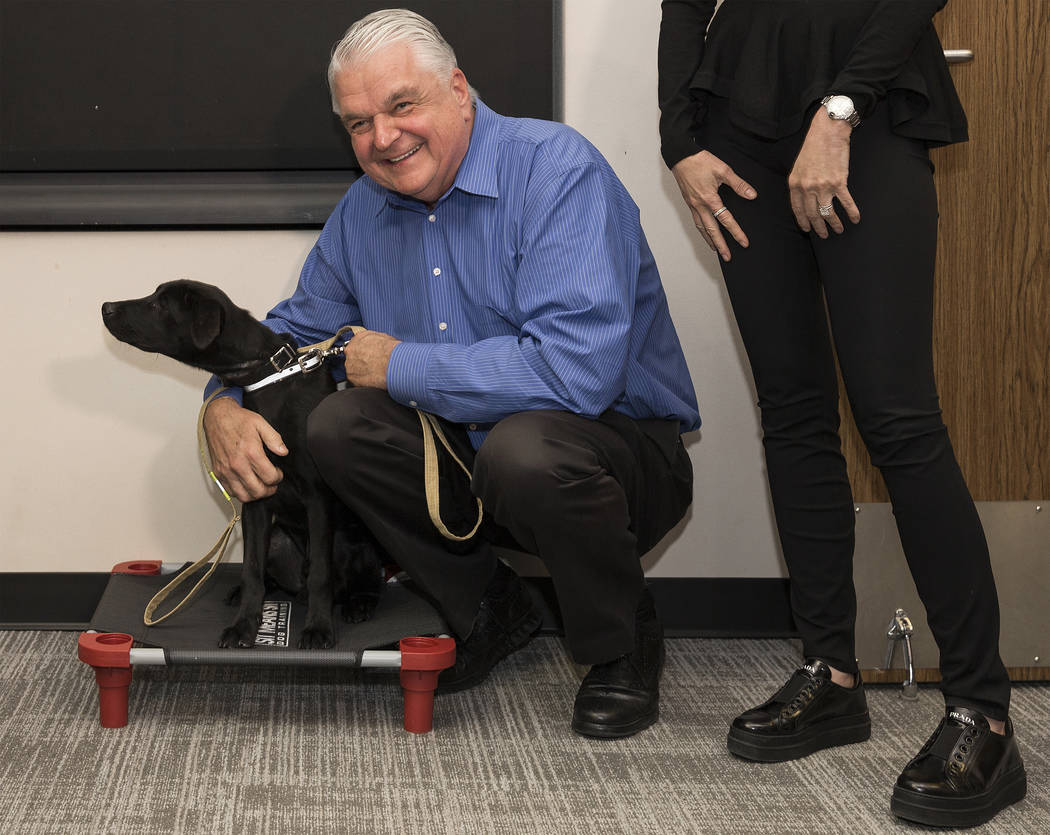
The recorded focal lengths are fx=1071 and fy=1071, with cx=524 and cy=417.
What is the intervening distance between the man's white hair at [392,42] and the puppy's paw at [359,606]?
0.85 m

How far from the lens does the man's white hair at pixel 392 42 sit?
1659 mm

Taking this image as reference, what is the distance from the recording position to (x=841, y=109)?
4.66 feet

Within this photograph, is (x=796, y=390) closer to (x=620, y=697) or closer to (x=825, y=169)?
(x=825, y=169)

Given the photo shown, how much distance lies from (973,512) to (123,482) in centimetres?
167

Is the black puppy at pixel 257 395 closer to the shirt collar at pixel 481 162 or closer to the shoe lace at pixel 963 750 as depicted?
the shirt collar at pixel 481 162

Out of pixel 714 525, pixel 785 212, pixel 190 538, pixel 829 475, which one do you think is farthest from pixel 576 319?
pixel 190 538

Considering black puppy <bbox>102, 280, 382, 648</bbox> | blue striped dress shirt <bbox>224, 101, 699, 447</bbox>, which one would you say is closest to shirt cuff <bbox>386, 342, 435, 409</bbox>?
blue striped dress shirt <bbox>224, 101, 699, 447</bbox>

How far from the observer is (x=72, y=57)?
2105mm

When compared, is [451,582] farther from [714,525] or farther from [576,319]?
[714,525]

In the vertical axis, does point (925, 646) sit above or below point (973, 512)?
below

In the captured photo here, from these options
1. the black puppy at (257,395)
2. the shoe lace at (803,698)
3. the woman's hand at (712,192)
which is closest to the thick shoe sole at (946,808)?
the shoe lace at (803,698)

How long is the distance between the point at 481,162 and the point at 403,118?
6.1 inches

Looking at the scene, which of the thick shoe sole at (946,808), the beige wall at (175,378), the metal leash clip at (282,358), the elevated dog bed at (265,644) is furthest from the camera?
the beige wall at (175,378)

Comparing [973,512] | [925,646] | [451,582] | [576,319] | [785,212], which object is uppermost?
[785,212]
